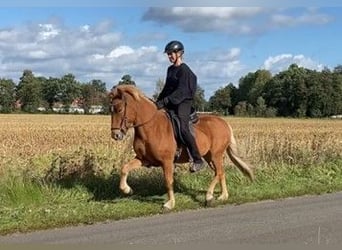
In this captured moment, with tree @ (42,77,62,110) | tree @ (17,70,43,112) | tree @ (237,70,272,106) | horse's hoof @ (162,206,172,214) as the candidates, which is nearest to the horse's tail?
horse's hoof @ (162,206,172,214)

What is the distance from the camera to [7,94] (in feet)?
390

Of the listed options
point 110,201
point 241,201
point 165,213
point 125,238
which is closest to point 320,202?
point 241,201

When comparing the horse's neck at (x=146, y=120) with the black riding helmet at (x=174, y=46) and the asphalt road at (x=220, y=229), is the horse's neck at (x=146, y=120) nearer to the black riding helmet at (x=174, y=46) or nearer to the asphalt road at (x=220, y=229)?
the black riding helmet at (x=174, y=46)

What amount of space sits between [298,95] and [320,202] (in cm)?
10840

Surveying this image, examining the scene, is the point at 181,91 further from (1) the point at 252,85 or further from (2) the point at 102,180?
(1) the point at 252,85

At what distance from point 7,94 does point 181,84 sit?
114 meters

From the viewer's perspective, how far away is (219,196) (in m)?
11.1

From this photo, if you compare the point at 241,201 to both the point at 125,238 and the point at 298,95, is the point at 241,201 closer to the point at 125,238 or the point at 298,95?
the point at 125,238

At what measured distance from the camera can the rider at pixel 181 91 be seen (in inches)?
397

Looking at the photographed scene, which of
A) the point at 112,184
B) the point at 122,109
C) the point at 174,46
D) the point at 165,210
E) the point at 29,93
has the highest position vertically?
the point at 29,93

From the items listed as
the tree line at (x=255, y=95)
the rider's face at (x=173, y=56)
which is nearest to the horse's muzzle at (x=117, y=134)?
the rider's face at (x=173, y=56)

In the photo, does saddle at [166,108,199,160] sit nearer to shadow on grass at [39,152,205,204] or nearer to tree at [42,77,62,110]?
shadow on grass at [39,152,205,204]

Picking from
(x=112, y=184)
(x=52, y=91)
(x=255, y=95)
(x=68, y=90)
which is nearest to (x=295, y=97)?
(x=255, y=95)

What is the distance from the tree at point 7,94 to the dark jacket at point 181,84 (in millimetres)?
106967
